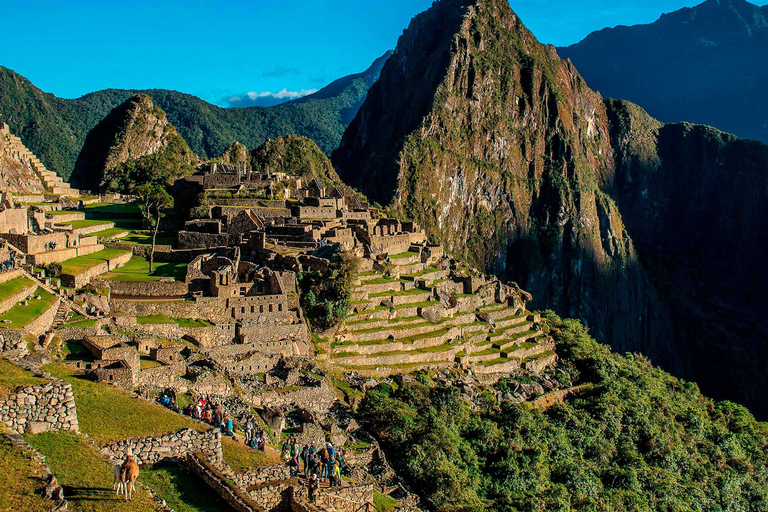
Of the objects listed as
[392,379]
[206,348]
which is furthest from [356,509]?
[392,379]

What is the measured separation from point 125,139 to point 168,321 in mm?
98225

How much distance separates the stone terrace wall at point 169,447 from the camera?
632 inches

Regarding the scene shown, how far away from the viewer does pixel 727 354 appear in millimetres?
185500

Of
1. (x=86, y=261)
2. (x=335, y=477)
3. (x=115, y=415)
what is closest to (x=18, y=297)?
(x=115, y=415)

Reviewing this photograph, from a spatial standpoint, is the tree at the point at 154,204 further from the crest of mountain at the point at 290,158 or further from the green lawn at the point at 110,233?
the crest of mountain at the point at 290,158

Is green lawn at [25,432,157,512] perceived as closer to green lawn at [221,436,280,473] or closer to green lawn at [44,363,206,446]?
green lawn at [44,363,206,446]

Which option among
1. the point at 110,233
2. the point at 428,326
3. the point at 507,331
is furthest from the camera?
the point at 507,331

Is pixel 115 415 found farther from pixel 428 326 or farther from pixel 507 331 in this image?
Result: pixel 507 331

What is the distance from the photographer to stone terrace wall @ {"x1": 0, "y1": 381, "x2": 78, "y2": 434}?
14859 millimetres

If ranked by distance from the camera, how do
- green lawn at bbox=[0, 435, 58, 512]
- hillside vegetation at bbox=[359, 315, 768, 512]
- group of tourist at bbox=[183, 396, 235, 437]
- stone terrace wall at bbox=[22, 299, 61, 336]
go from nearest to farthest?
1. green lawn at bbox=[0, 435, 58, 512]
2. group of tourist at bbox=[183, 396, 235, 437]
3. stone terrace wall at bbox=[22, 299, 61, 336]
4. hillside vegetation at bbox=[359, 315, 768, 512]

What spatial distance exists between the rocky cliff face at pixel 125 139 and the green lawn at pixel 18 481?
349 ft

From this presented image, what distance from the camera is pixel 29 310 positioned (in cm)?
2708

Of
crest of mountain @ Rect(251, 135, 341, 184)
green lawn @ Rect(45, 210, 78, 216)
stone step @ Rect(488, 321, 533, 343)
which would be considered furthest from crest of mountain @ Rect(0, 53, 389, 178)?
stone step @ Rect(488, 321, 533, 343)

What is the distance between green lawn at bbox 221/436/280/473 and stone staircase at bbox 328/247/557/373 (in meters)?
21.7
